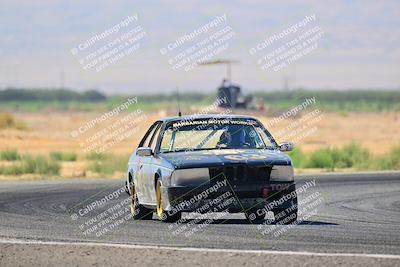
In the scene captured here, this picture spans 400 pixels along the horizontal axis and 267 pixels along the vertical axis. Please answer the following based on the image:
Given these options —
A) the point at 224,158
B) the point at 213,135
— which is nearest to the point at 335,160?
the point at 213,135

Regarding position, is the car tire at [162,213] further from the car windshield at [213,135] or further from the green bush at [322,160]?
the green bush at [322,160]

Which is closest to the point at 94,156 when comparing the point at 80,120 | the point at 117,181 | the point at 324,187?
the point at 117,181

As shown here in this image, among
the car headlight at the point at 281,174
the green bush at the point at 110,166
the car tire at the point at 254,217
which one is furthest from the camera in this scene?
the green bush at the point at 110,166

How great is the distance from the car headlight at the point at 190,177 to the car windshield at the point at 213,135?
46.3 inches

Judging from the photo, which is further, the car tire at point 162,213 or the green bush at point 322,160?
the green bush at point 322,160

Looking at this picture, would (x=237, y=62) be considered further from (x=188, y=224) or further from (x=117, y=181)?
(x=188, y=224)

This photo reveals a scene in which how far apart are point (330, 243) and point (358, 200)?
801cm

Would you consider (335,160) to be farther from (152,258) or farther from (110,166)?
(152,258)

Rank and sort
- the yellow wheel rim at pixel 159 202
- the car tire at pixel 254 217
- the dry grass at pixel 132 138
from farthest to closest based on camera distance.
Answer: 1. the dry grass at pixel 132 138
2. the yellow wheel rim at pixel 159 202
3. the car tire at pixel 254 217

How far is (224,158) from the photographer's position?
16125 millimetres

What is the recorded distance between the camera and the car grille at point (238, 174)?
627 inches

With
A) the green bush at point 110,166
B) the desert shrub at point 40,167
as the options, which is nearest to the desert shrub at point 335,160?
the green bush at point 110,166

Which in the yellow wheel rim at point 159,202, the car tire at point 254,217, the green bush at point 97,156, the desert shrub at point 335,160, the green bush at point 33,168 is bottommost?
the green bush at point 97,156

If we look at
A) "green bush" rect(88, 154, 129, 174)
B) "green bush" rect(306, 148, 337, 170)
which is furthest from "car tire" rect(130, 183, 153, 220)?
"green bush" rect(306, 148, 337, 170)
